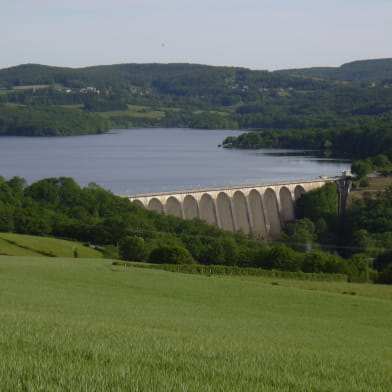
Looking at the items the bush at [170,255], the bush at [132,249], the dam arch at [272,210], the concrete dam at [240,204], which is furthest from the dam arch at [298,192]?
the bush at [170,255]

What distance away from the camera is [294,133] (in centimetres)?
14475

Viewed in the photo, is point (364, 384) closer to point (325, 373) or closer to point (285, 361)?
point (325, 373)

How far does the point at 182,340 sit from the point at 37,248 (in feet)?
98.2

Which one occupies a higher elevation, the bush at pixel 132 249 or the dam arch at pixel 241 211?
the bush at pixel 132 249

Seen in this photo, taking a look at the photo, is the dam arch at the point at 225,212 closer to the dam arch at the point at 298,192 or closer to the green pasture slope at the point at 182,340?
the dam arch at the point at 298,192

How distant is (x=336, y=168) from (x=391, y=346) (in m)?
93.5

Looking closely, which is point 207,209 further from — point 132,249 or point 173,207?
point 132,249

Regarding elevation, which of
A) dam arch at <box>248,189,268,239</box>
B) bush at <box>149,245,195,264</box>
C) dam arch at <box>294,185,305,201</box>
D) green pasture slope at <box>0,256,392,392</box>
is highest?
green pasture slope at <box>0,256,392,392</box>

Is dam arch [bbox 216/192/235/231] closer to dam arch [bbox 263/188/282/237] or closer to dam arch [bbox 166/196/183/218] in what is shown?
dam arch [bbox 263/188/282/237]

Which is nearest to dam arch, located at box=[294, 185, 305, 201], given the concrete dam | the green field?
the concrete dam

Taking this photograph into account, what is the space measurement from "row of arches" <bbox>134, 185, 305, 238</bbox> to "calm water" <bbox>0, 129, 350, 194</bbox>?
1048 centimetres

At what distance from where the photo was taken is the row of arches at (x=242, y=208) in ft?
204

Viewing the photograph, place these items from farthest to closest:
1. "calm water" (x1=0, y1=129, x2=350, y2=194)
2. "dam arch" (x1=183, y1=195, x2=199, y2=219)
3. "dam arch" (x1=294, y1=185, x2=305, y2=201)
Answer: "calm water" (x1=0, y1=129, x2=350, y2=194) → "dam arch" (x1=294, y1=185, x2=305, y2=201) → "dam arch" (x1=183, y1=195, x2=199, y2=219)

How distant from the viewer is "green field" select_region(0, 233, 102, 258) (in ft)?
120
